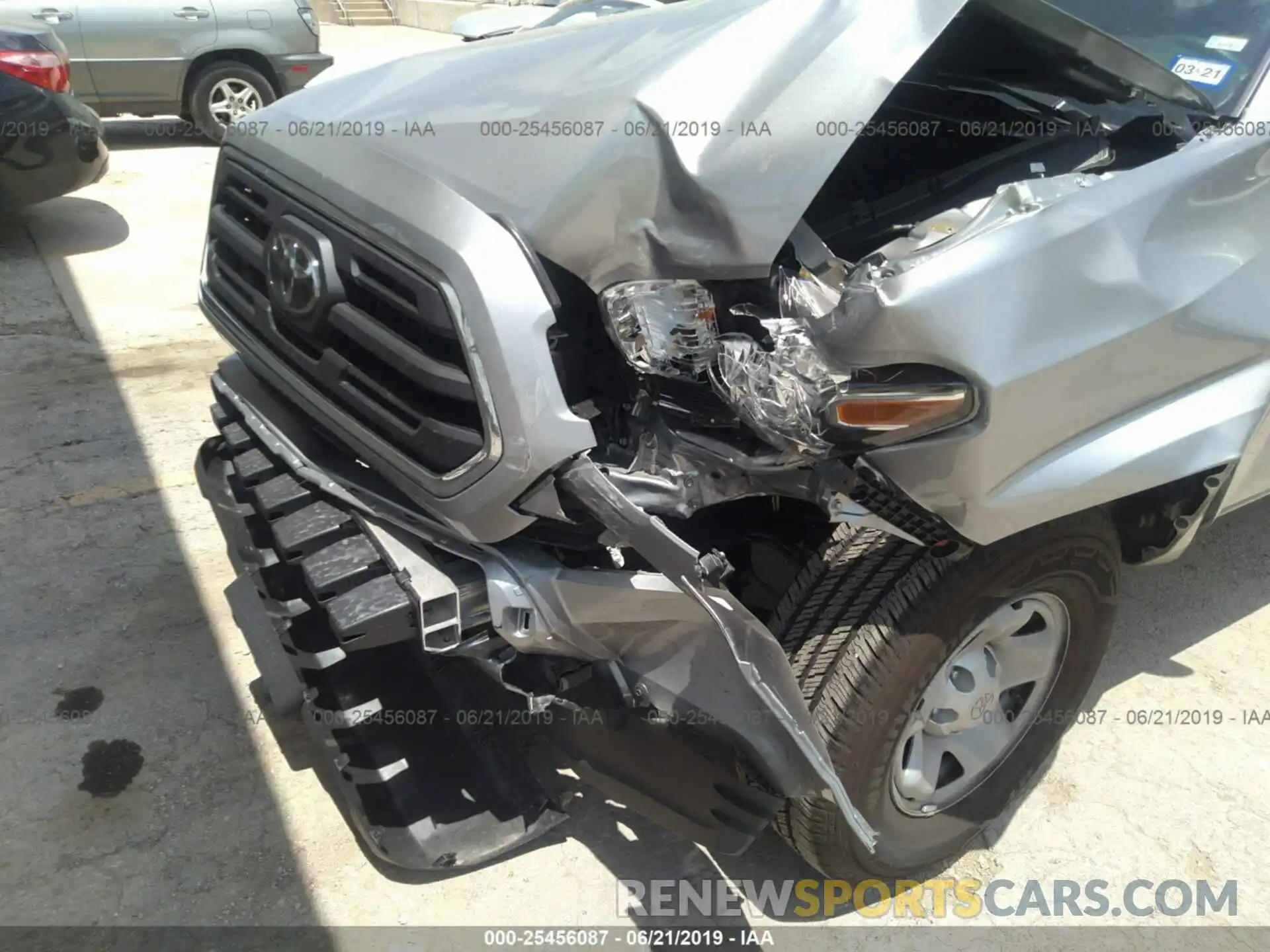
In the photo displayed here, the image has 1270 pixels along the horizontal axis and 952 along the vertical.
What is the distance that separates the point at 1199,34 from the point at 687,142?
5.09 ft

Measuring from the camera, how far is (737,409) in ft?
6.15

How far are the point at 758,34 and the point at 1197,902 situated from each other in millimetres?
2330

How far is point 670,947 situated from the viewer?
7.69 feet

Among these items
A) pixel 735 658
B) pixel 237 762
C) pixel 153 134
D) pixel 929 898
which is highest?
pixel 735 658

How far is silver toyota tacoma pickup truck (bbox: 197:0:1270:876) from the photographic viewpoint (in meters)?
1.83

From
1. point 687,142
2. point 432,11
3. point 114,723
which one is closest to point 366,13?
point 432,11

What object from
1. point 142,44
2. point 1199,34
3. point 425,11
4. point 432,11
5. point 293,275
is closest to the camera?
point 293,275

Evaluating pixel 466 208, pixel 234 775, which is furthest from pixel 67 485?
pixel 466 208

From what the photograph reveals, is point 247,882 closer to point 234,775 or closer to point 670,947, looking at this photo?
point 234,775

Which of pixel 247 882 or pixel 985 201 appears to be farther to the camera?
pixel 247 882

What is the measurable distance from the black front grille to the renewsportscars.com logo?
1.24m

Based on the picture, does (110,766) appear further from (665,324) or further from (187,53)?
(187,53)

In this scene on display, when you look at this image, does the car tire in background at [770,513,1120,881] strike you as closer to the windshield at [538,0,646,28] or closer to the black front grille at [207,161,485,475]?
the black front grille at [207,161,485,475]

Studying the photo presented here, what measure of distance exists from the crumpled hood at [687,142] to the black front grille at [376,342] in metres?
0.18
